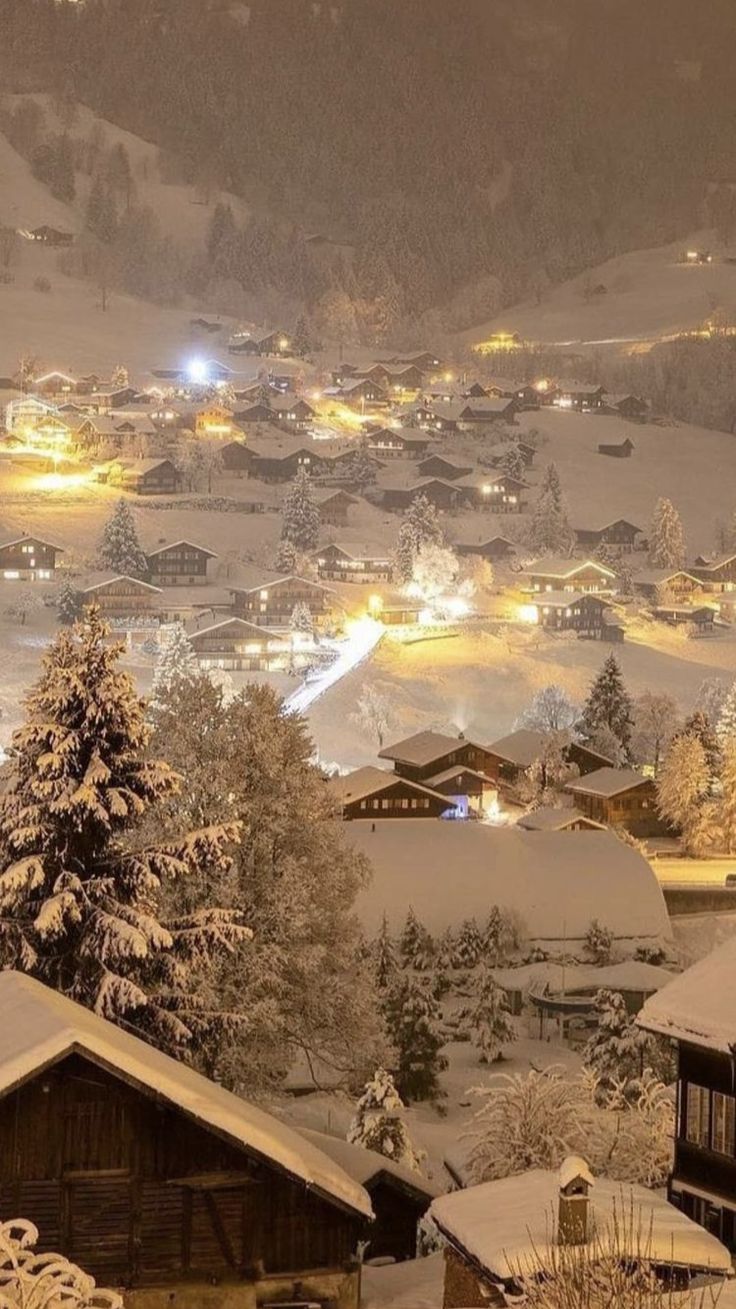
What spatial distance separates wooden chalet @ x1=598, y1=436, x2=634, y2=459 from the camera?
5002 inches

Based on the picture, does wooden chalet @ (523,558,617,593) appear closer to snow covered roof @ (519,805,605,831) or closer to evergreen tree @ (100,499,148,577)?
evergreen tree @ (100,499,148,577)

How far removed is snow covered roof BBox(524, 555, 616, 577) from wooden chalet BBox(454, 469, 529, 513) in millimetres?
19477

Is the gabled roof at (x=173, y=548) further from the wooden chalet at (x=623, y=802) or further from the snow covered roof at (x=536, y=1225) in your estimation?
the snow covered roof at (x=536, y=1225)

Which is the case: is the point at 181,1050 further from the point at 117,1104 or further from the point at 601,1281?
the point at 601,1281

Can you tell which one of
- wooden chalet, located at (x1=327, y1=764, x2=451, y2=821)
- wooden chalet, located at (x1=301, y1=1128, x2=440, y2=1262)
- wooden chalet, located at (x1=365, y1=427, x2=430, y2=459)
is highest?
wooden chalet, located at (x1=365, y1=427, x2=430, y2=459)

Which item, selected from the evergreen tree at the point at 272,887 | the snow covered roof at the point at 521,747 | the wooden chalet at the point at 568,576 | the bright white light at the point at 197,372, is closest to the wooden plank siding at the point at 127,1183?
the evergreen tree at the point at 272,887

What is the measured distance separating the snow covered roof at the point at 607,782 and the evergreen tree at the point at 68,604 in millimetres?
26131

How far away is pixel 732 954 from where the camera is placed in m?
16.0

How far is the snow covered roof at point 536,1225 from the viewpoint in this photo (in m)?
12.2

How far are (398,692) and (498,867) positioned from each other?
29.3 meters

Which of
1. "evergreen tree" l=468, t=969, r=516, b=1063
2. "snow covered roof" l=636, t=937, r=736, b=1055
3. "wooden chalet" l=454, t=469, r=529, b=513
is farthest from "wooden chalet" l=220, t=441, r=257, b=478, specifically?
"snow covered roof" l=636, t=937, r=736, b=1055

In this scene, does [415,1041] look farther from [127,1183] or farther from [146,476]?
[146,476]

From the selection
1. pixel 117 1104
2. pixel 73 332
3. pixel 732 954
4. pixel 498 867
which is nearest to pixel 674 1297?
pixel 117 1104

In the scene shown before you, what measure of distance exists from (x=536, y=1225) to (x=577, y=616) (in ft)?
224
